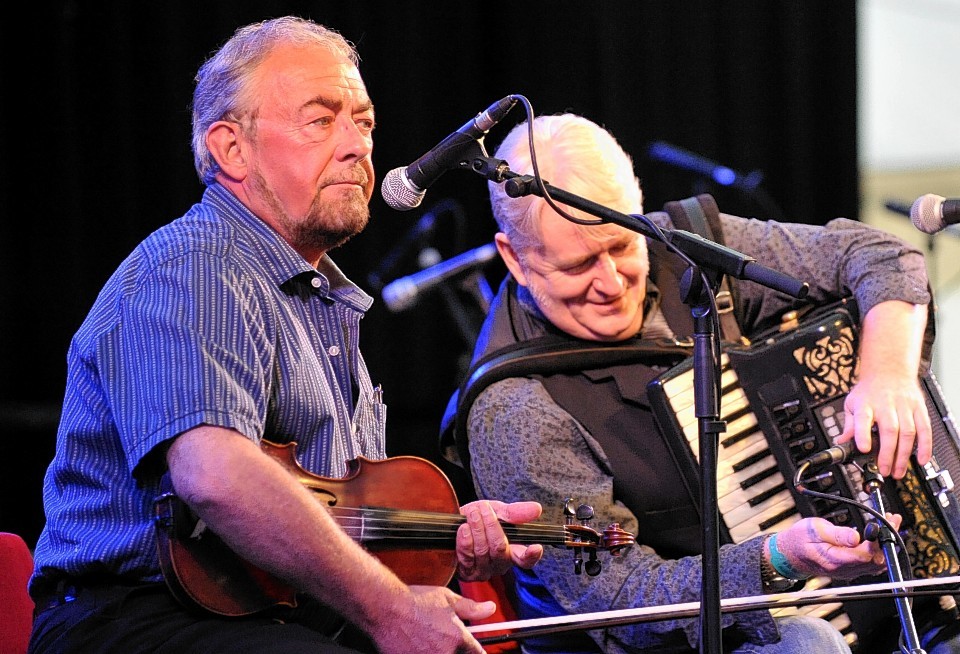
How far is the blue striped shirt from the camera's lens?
1840 millimetres

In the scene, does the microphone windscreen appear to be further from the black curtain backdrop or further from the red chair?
the black curtain backdrop

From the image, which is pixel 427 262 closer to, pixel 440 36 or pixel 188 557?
pixel 440 36

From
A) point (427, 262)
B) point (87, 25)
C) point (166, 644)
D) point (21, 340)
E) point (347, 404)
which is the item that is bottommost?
point (166, 644)

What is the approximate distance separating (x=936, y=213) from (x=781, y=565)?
0.74 metres

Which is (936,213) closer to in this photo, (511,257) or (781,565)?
(781,565)

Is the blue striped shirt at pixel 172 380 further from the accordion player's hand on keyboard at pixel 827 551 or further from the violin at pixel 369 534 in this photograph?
the accordion player's hand on keyboard at pixel 827 551

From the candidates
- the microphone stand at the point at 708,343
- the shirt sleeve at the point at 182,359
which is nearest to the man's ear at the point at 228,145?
the shirt sleeve at the point at 182,359

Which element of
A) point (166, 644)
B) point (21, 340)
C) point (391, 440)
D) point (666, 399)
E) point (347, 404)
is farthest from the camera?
point (391, 440)

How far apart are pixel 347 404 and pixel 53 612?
653 millimetres

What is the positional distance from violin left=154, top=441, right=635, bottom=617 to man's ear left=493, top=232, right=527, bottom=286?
647 mm

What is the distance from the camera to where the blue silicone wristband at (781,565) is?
2258mm

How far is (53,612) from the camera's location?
76.2 inches

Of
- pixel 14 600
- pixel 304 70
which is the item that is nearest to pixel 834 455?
pixel 304 70

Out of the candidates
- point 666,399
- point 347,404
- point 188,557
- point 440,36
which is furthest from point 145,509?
point 440,36
